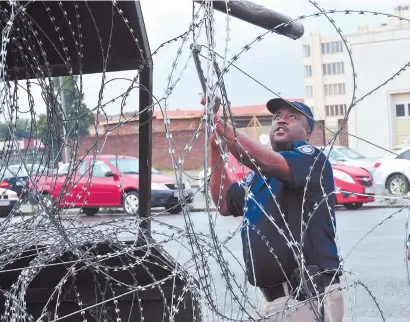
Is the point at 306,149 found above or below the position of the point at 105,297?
above

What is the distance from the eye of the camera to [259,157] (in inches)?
125

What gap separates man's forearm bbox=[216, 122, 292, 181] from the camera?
311 centimetres

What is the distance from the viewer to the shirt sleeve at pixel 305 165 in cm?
328

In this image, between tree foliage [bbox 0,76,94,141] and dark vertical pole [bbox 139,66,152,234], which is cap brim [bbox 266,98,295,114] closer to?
dark vertical pole [bbox 139,66,152,234]

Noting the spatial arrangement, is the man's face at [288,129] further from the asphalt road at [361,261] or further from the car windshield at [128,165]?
the car windshield at [128,165]

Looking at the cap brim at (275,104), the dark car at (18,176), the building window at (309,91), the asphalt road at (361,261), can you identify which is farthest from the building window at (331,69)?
the cap brim at (275,104)

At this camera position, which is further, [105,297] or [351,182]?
[351,182]

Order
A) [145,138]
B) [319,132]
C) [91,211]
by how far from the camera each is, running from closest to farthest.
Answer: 1. [145,138]
2. [91,211]
3. [319,132]

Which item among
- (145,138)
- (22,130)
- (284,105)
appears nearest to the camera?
A: (284,105)

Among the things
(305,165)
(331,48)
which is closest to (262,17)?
(305,165)

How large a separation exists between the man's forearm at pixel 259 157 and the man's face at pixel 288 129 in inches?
11.1

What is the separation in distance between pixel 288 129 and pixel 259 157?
432 mm

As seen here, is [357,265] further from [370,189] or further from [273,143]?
[370,189]

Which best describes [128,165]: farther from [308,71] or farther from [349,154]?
[308,71]
